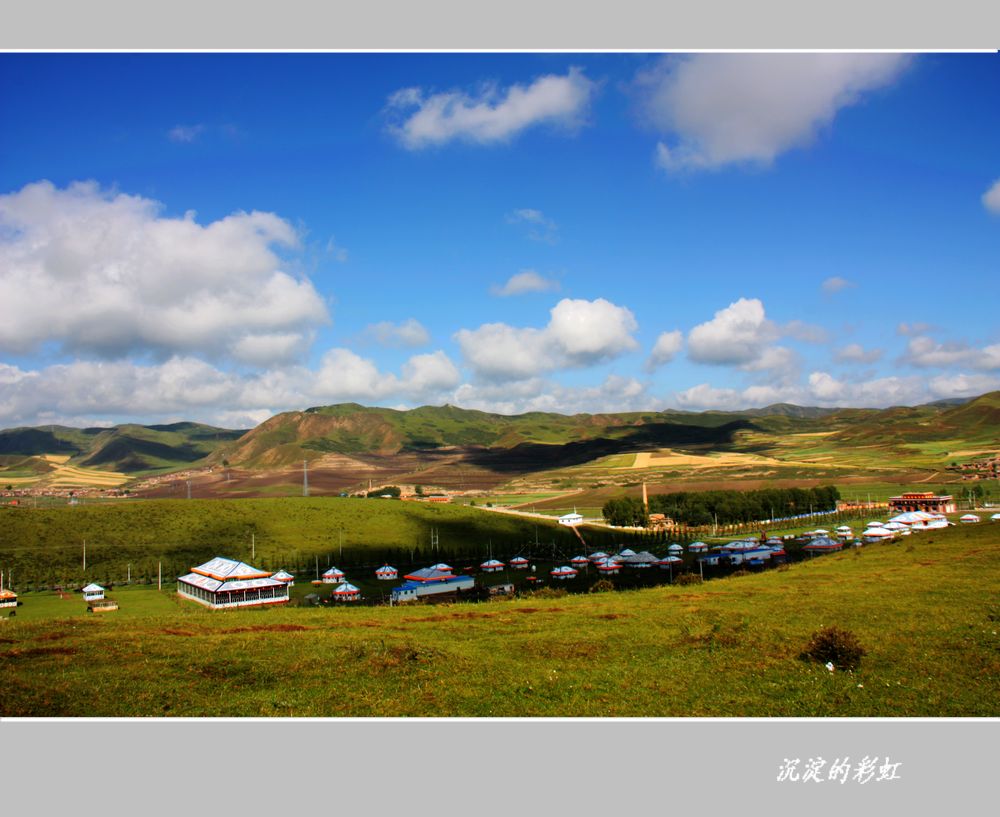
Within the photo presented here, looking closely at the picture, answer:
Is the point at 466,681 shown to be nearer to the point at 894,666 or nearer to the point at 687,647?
the point at 687,647

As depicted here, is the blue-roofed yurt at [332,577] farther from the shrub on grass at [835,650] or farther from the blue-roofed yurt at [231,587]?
the shrub on grass at [835,650]

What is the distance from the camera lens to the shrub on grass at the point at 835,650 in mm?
17734

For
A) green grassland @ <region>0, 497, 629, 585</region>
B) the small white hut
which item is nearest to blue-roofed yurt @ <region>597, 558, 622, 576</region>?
green grassland @ <region>0, 497, 629, 585</region>

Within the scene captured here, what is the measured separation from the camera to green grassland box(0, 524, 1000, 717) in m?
15.3

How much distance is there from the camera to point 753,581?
44375mm

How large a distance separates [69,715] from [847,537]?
100 meters

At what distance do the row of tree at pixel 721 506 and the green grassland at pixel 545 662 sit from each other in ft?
323

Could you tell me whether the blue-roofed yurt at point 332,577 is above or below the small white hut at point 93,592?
below

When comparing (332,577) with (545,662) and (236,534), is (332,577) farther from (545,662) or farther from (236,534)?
(545,662)

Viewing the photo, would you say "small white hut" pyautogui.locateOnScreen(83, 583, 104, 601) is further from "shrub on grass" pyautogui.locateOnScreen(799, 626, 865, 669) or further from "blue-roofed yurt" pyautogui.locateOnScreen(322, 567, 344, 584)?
"shrub on grass" pyautogui.locateOnScreen(799, 626, 865, 669)

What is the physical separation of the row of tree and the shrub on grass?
114 meters

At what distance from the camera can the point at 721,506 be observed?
129 m

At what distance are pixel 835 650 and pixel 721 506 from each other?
385 feet

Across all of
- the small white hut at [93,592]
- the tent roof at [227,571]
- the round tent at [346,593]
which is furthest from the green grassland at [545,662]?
the small white hut at [93,592]
